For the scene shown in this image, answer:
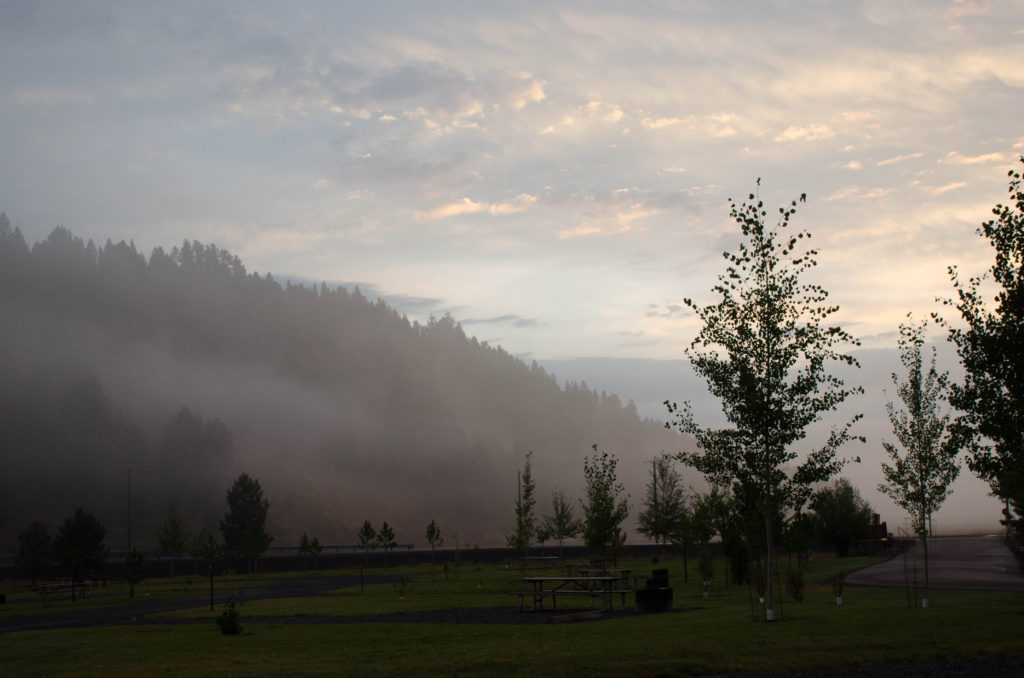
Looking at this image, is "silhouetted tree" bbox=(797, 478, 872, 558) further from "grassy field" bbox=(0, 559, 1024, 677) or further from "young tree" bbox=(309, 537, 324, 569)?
"young tree" bbox=(309, 537, 324, 569)

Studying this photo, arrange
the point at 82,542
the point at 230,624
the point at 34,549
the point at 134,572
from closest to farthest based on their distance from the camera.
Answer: the point at 230,624 < the point at 134,572 < the point at 82,542 < the point at 34,549

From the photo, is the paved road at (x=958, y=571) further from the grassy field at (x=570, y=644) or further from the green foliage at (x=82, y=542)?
the green foliage at (x=82, y=542)

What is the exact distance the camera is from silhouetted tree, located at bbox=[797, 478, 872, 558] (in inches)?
2810

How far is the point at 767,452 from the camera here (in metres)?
22.3

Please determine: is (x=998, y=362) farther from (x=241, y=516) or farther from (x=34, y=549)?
(x=241, y=516)

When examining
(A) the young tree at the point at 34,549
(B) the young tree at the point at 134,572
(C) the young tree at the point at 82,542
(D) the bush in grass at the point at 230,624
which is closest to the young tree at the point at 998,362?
(D) the bush in grass at the point at 230,624

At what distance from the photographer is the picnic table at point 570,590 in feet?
93.3

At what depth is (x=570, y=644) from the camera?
17875 millimetres

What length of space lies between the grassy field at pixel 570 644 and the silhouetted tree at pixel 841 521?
44464 mm

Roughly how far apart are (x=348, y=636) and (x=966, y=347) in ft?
58.3

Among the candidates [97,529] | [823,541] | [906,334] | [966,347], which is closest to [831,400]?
[966,347]

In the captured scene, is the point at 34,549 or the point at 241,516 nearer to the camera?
the point at 34,549

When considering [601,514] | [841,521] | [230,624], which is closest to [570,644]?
[230,624]

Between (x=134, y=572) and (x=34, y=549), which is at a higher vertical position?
(x=134, y=572)
